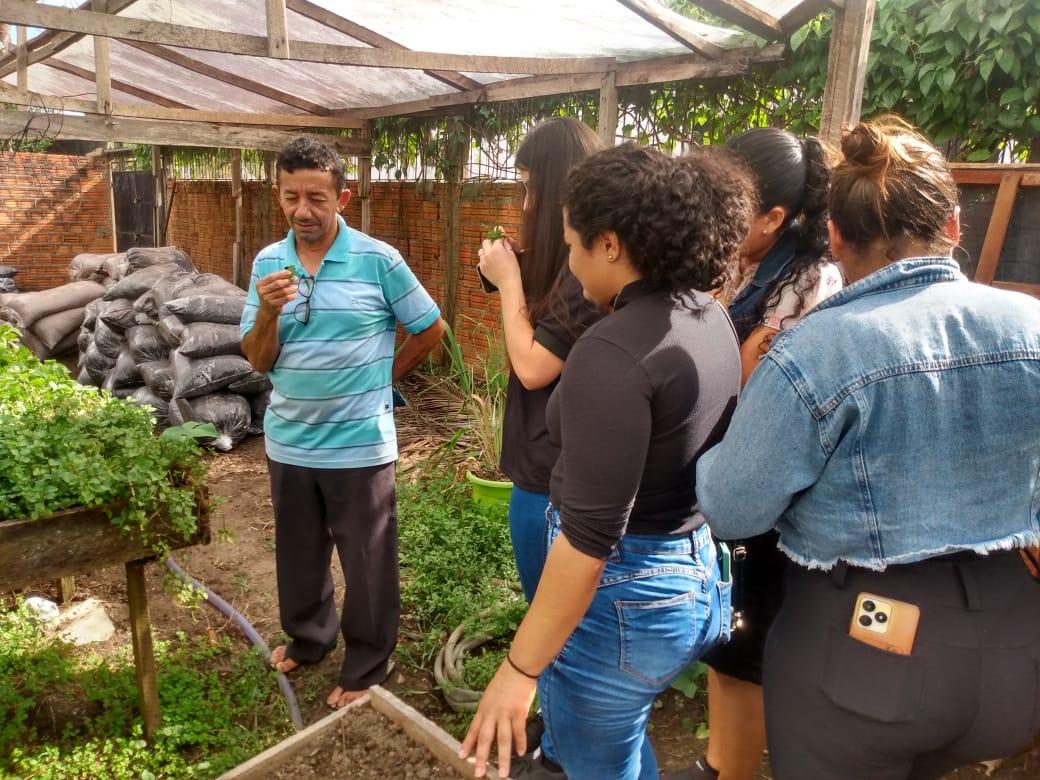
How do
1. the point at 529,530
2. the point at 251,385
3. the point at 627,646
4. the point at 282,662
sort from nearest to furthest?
1. the point at 627,646
2. the point at 529,530
3. the point at 282,662
4. the point at 251,385

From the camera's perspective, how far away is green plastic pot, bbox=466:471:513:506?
13.9 feet

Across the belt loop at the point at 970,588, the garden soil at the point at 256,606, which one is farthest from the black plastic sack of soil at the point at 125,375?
the belt loop at the point at 970,588

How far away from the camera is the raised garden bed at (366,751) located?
71.2 inches

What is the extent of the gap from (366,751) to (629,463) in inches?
45.1

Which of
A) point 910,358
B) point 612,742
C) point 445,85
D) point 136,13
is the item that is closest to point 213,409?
point 136,13

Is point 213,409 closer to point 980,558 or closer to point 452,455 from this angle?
point 452,455

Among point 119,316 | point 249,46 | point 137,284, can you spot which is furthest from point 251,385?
point 249,46

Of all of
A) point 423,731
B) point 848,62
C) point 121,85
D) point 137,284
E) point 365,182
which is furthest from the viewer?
point 365,182

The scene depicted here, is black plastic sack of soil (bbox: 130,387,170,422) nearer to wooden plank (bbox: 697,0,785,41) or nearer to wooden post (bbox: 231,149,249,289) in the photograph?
wooden post (bbox: 231,149,249,289)

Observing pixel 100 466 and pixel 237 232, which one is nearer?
pixel 100 466

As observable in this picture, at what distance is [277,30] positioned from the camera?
14.0ft

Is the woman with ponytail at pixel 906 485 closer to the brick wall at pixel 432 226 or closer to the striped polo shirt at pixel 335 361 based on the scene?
the striped polo shirt at pixel 335 361

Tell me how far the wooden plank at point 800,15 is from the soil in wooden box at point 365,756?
12.0 ft

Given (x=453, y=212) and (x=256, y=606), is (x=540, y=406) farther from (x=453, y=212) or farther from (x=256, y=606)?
(x=453, y=212)
